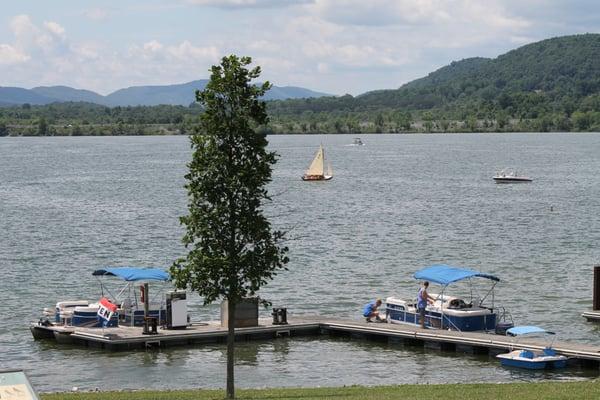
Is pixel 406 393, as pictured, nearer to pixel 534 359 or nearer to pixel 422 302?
pixel 534 359

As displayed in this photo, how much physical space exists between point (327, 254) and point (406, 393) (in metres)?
37.2

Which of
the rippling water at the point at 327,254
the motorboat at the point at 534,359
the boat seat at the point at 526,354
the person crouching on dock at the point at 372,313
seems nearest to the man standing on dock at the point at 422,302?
the rippling water at the point at 327,254

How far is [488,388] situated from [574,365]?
7.41 m

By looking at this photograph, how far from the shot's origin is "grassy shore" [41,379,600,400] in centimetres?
2406

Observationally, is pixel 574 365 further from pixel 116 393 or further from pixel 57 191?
pixel 57 191

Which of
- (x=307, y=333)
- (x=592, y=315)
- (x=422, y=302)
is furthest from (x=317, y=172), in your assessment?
(x=422, y=302)

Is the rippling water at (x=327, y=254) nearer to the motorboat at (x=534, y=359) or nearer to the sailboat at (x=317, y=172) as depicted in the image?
the motorboat at (x=534, y=359)

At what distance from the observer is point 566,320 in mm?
42000

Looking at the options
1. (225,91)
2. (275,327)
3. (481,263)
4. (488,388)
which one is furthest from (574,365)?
(481,263)

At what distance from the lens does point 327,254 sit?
204ft

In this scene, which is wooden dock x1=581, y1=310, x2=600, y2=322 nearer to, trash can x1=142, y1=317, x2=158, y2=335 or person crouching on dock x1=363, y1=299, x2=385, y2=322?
person crouching on dock x1=363, y1=299, x2=385, y2=322

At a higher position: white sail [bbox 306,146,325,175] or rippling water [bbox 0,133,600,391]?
white sail [bbox 306,146,325,175]

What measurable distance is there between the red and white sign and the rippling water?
2.02 m

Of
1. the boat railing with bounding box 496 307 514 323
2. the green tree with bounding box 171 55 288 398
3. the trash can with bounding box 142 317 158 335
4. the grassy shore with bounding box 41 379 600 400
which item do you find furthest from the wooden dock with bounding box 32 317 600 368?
the green tree with bounding box 171 55 288 398
